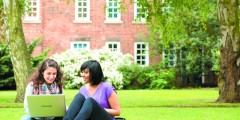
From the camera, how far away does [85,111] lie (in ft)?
30.3

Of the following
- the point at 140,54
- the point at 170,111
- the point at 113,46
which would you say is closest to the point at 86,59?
the point at 113,46

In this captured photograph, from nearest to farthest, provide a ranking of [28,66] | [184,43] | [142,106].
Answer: [142,106] < [28,66] < [184,43]

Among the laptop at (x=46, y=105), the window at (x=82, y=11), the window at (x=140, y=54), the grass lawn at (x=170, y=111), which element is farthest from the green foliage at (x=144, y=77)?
the laptop at (x=46, y=105)

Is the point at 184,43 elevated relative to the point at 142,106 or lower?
elevated

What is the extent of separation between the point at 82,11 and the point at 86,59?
4110 mm

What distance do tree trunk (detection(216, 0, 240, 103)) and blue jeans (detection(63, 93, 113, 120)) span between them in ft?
39.6

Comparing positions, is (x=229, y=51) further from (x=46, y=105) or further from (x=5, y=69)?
(x=5, y=69)

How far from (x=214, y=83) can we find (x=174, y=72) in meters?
2.60

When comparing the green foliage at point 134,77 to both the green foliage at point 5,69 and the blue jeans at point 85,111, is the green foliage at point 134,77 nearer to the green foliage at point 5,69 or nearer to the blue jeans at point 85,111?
the green foliage at point 5,69

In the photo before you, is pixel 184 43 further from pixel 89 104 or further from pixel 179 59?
pixel 89 104

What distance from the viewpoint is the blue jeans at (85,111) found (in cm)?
921

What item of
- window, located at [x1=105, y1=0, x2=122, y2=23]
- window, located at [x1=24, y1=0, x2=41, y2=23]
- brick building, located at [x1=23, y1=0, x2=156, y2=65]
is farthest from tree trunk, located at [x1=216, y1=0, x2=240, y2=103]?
window, located at [x1=24, y1=0, x2=41, y2=23]

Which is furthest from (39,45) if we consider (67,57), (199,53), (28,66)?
(28,66)

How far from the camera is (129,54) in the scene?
3778 centimetres
